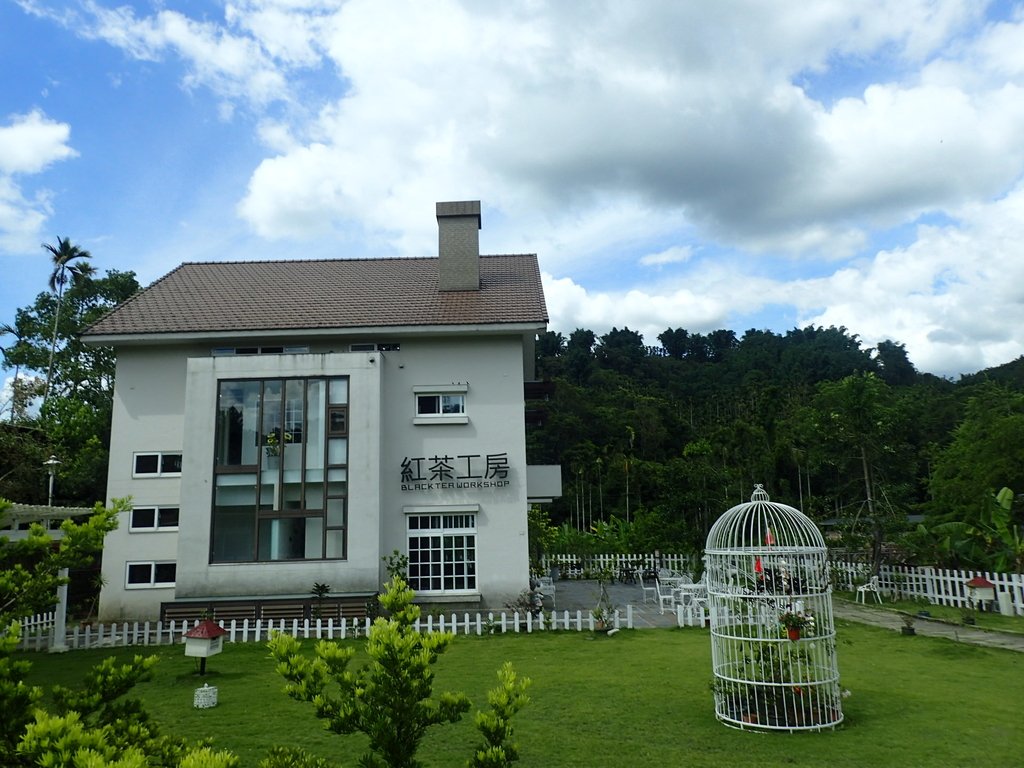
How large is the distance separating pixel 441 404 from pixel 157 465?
8192mm

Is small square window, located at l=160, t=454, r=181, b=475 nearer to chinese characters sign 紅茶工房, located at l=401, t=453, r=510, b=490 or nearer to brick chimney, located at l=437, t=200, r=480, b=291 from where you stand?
chinese characters sign 紅茶工房, located at l=401, t=453, r=510, b=490

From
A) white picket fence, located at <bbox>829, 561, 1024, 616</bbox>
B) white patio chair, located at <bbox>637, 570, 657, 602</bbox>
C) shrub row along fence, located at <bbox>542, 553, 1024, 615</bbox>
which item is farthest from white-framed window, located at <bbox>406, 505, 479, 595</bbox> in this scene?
white picket fence, located at <bbox>829, 561, 1024, 616</bbox>

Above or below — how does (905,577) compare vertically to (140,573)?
below

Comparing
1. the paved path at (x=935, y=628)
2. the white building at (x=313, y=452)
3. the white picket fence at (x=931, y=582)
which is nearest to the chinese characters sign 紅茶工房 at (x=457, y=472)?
the white building at (x=313, y=452)

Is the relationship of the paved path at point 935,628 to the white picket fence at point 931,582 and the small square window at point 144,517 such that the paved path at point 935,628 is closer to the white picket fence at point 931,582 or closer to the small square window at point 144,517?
the white picket fence at point 931,582

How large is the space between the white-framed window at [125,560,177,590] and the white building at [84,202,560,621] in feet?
0.13

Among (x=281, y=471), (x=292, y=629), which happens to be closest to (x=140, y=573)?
(x=281, y=471)

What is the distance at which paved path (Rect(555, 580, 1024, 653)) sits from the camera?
14.6m

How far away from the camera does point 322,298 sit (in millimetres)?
21625

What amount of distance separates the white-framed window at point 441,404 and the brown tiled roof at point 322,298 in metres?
1.85

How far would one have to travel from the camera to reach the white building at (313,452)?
707 inches

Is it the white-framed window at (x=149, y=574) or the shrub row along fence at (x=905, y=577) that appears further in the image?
the white-framed window at (x=149, y=574)

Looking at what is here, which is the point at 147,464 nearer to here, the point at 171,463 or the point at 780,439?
the point at 171,463

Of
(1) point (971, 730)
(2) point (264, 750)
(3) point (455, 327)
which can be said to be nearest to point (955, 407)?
(3) point (455, 327)
